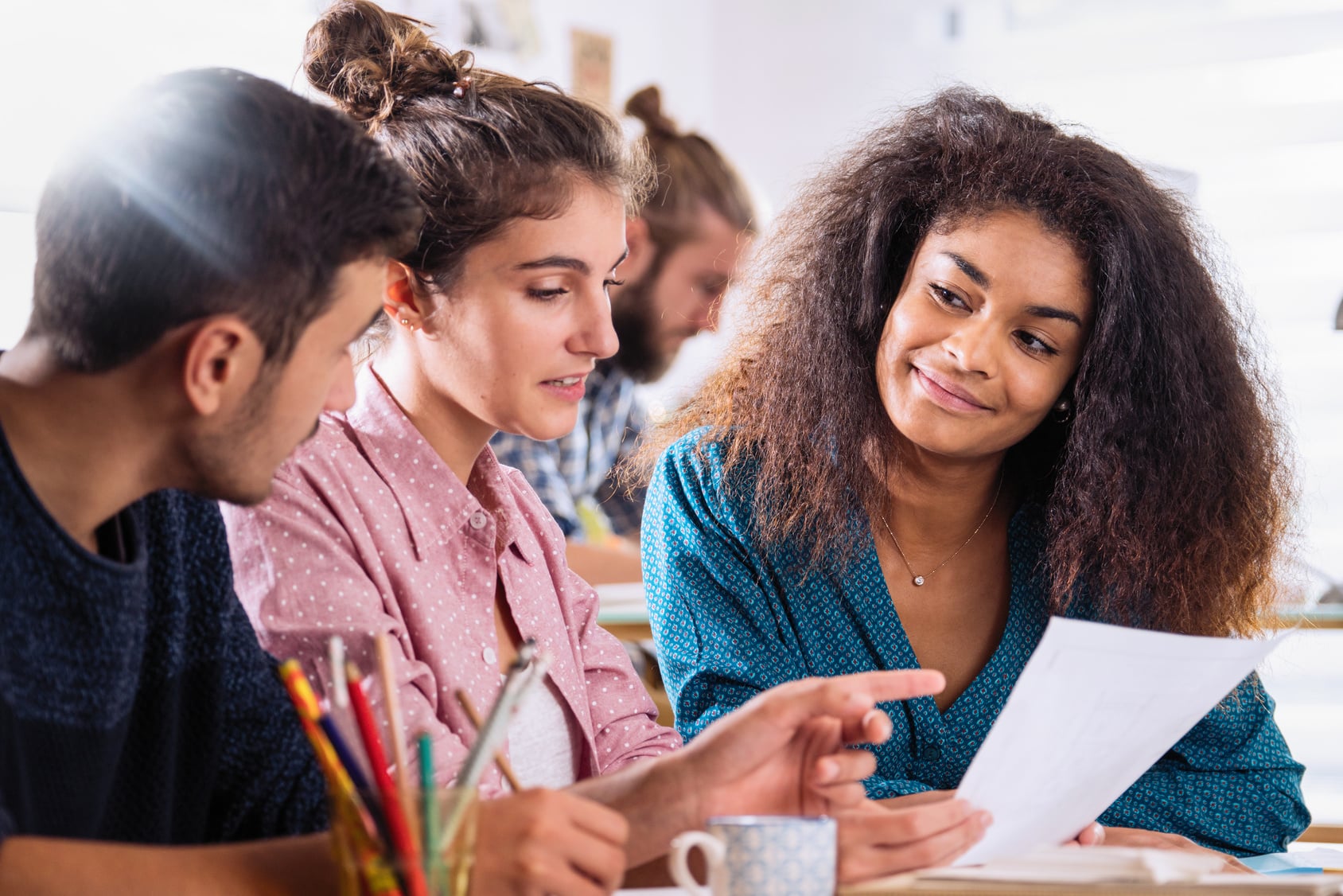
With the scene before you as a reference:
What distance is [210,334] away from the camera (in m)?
0.79

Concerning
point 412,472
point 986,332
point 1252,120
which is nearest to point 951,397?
point 986,332

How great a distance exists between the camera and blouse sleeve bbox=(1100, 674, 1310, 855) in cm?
139

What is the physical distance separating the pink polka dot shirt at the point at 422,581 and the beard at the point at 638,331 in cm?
200

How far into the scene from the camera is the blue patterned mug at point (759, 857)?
792 millimetres

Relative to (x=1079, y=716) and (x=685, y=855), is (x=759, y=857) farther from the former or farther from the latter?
(x=1079, y=716)

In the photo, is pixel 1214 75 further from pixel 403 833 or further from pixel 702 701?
pixel 403 833

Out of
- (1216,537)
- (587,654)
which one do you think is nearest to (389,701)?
(587,654)

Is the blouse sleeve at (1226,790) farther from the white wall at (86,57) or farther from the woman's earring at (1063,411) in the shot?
the white wall at (86,57)

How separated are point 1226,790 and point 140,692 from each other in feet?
3.51

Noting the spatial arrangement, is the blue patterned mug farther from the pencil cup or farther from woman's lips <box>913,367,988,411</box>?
woman's lips <box>913,367,988,411</box>

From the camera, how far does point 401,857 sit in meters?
0.64

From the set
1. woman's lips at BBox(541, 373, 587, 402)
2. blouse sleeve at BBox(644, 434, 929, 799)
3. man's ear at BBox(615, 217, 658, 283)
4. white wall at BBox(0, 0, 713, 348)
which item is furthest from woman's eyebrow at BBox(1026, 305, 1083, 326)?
man's ear at BBox(615, 217, 658, 283)

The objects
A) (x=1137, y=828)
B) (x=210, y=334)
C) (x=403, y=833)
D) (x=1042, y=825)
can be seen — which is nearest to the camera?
(x=403, y=833)

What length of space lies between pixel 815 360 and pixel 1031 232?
0.27 metres
